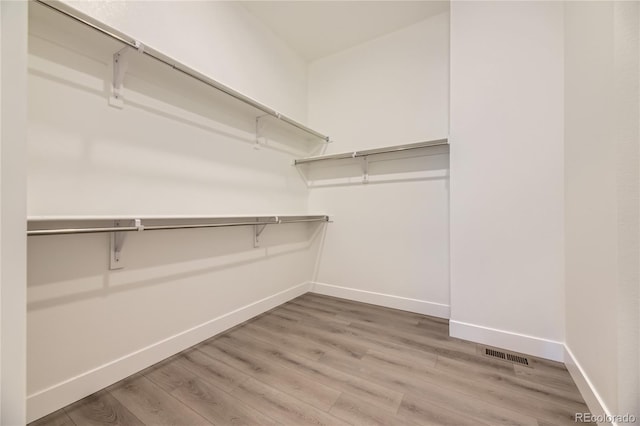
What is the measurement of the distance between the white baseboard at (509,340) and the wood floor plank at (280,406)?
3.80ft

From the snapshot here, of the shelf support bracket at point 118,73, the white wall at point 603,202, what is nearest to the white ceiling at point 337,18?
the white wall at point 603,202

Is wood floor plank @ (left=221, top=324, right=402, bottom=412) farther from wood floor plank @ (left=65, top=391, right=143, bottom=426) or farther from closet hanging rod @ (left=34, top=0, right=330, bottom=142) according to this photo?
closet hanging rod @ (left=34, top=0, right=330, bottom=142)

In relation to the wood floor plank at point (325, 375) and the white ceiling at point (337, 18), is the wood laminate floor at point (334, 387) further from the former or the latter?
the white ceiling at point (337, 18)

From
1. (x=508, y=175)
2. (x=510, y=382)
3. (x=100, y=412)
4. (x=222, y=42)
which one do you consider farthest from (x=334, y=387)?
(x=222, y=42)

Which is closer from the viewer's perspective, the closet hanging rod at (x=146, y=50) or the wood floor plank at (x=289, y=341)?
the closet hanging rod at (x=146, y=50)

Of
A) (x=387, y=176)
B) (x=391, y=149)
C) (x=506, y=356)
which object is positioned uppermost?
(x=391, y=149)

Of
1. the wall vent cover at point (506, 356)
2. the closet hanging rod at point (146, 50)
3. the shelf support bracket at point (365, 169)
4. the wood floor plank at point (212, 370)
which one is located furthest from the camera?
the shelf support bracket at point (365, 169)

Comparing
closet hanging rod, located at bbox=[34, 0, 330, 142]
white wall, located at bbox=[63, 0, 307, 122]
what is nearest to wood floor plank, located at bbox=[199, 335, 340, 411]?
closet hanging rod, located at bbox=[34, 0, 330, 142]

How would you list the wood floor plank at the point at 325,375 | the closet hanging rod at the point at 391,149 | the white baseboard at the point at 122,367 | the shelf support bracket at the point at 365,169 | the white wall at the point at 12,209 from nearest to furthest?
the white wall at the point at 12,209, the white baseboard at the point at 122,367, the wood floor plank at the point at 325,375, the closet hanging rod at the point at 391,149, the shelf support bracket at the point at 365,169

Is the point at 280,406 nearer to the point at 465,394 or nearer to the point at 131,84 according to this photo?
the point at 465,394

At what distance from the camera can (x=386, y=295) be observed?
7.70 feet

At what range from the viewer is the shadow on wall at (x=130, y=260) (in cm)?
107

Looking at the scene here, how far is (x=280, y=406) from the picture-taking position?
1125 millimetres

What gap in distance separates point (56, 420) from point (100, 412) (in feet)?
0.50
